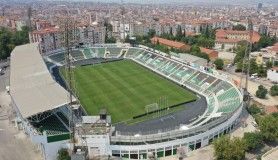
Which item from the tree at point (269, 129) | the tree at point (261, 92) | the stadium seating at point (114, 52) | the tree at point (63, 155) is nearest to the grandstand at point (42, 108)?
the tree at point (63, 155)

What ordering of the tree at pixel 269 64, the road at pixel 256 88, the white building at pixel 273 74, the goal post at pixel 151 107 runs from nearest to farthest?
the goal post at pixel 151 107, the road at pixel 256 88, the white building at pixel 273 74, the tree at pixel 269 64

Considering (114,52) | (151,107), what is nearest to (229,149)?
(151,107)

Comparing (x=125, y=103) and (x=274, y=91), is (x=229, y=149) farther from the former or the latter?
(x=274, y=91)

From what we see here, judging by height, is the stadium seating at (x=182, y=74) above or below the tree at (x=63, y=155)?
above

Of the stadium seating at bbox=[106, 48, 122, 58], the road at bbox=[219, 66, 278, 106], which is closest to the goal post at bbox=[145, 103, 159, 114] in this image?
the road at bbox=[219, 66, 278, 106]

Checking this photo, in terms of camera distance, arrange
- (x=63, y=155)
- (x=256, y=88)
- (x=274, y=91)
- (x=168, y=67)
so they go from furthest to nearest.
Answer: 1. (x=168, y=67)
2. (x=256, y=88)
3. (x=274, y=91)
4. (x=63, y=155)

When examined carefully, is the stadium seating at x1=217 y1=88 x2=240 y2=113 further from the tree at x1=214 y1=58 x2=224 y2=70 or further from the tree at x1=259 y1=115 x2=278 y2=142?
the tree at x1=214 y1=58 x2=224 y2=70

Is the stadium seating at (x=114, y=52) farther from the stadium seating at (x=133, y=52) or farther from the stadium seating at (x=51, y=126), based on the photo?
the stadium seating at (x=51, y=126)
